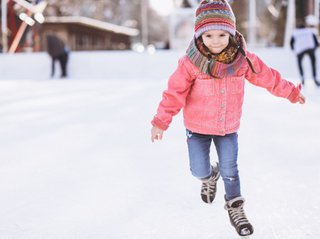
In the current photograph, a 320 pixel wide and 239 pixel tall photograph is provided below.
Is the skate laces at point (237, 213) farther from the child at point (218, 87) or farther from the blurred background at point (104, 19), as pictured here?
the blurred background at point (104, 19)

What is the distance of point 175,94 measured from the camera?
2.02 metres

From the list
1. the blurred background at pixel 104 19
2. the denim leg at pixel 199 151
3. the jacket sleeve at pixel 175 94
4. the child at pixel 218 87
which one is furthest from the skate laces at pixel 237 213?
the blurred background at pixel 104 19

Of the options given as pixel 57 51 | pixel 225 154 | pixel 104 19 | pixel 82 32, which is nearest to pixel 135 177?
pixel 225 154

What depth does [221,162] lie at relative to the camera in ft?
6.79

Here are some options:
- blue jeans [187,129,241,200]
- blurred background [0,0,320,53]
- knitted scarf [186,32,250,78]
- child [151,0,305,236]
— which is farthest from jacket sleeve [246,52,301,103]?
blurred background [0,0,320,53]

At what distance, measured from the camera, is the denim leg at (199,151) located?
7.00 ft

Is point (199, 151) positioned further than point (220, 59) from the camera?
Yes

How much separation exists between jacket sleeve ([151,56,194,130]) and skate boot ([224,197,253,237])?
440mm

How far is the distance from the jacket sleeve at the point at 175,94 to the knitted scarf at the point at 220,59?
0.07 metres

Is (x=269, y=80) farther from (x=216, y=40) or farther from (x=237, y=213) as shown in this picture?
(x=237, y=213)

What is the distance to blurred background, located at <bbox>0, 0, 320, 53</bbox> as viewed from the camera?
17.9m

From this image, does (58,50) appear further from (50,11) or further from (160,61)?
(50,11)

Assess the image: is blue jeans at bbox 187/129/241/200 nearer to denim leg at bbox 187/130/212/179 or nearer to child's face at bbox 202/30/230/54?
denim leg at bbox 187/130/212/179

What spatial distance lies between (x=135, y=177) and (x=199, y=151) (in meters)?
0.91
